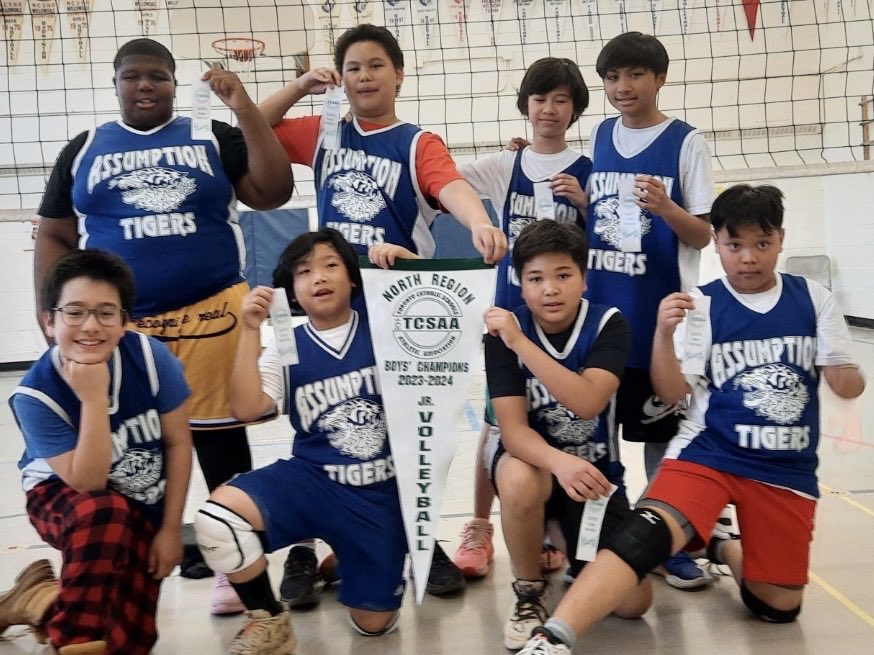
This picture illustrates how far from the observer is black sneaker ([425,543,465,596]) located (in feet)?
8.29

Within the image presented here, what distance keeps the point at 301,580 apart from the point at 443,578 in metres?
0.42

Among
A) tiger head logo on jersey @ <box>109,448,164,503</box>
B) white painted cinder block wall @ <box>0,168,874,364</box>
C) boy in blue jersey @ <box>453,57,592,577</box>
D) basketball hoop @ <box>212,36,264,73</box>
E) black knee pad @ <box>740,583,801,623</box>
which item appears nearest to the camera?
tiger head logo on jersey @ <box>109,448,164,503</box>

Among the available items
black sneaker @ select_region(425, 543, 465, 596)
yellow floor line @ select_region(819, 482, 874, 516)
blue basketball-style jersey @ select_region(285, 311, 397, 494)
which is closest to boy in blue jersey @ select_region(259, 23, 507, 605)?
black sneaker @ select_region(425, 543, 465, 596)

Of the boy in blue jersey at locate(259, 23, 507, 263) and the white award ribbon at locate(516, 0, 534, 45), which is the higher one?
the white award ribbon at locate(516, 0, 534, 45)

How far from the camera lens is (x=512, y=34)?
890 centimetres

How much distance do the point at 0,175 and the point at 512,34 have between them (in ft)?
17.9

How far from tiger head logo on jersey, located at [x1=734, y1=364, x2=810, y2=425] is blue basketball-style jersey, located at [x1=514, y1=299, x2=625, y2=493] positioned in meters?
0.39

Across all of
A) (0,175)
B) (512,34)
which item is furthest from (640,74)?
(0,175)

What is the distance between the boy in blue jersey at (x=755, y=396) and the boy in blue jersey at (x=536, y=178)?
594mm

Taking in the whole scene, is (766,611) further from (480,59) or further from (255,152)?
(480,59)

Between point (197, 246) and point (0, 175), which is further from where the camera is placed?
point (0, 175)

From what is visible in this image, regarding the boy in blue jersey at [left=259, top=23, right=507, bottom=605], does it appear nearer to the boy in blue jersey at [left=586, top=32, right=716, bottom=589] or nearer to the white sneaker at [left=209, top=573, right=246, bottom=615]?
the white sneaker at [left=209, top=573, right=246, bottom=615]

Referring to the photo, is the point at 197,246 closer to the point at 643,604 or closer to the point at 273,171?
the point at 273,171

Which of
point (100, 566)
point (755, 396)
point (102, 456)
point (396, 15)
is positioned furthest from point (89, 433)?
point (396, 15)
